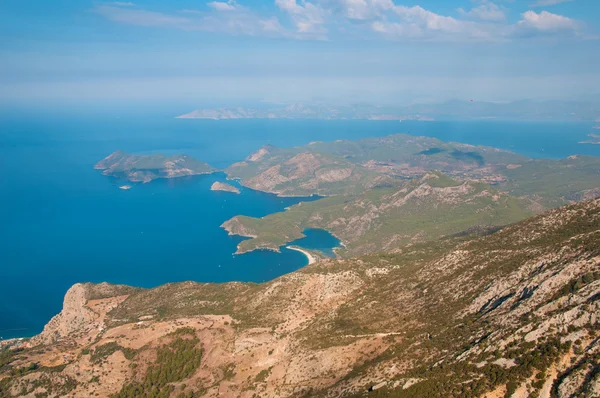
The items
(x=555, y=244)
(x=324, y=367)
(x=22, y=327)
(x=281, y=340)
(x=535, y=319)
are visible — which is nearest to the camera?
(x=535, y=319)

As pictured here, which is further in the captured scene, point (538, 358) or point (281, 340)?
point (281, 340)

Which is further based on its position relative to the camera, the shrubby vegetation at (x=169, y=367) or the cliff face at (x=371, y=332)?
the shrubby vegetation at (x=169, y=367)

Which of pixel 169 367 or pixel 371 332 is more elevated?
pixel 371 332

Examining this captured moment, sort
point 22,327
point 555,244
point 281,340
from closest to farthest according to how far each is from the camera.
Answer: point 555,244 < point 281,340 < point 22,327

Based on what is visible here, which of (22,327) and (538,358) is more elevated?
(538,358)

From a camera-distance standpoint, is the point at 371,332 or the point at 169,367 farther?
the point at 169,367

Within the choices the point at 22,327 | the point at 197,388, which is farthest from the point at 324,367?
the point at 22,327

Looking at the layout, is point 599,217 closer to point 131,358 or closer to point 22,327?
point 131,358

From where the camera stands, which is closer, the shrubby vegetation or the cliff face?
the cliff face
